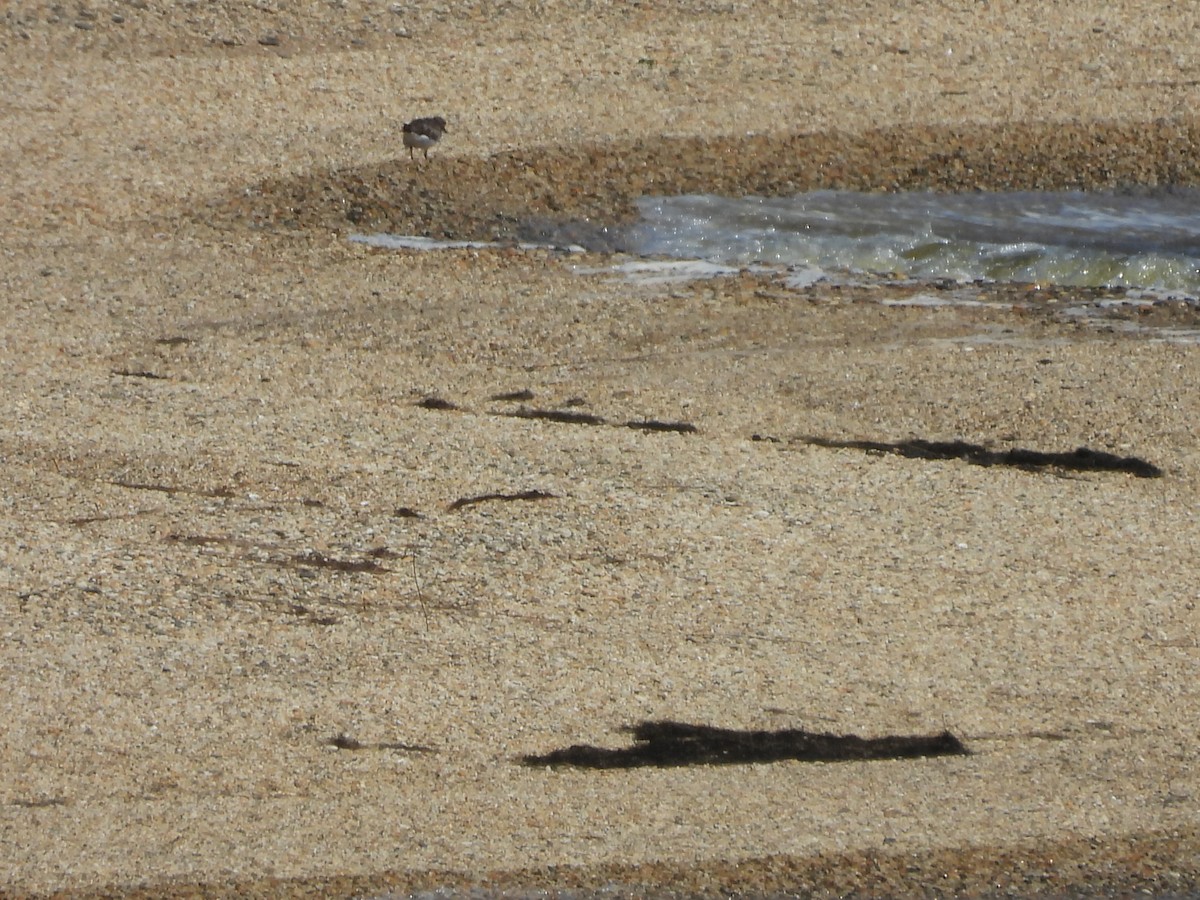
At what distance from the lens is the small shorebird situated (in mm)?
11523

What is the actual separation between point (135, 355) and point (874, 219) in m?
4.94

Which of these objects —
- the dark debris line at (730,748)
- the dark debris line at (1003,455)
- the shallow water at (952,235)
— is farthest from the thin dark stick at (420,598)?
the shallow water at (952,235)

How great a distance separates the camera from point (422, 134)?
1155 centimetres

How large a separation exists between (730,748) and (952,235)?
644 cm

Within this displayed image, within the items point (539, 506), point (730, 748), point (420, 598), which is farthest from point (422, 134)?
point (730, 748)

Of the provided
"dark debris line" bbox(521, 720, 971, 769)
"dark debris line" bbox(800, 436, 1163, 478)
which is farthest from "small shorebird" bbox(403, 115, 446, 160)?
"dark debris line" bbox(521, 720, 971, 769)

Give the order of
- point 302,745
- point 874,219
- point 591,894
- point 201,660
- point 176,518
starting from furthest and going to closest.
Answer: point 874,219, point 176,518, point 201,660, point 302,745, point 591,894

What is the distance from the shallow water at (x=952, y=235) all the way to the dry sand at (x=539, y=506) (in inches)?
13.2

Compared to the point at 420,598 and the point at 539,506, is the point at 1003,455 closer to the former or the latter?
the point at 539,506

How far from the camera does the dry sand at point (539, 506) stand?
495 centimetres

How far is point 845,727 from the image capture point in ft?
18.2

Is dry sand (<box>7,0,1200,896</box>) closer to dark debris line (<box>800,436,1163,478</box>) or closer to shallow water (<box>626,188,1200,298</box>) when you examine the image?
dark debris line (<box>800,436,1163,478</box>)

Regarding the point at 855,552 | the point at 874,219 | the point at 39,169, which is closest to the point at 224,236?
the point at 39,169

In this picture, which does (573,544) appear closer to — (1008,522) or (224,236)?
(1008,522)
